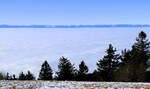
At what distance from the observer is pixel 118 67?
246ft

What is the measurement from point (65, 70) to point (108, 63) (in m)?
10.5

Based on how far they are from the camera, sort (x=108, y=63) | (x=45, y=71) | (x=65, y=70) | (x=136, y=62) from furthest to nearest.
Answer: (x=45, y=71)
(x=65, y=70)
(x=108, y=63)
(x=136, y=62)

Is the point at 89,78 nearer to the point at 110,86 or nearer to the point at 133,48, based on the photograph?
the point at 133,48

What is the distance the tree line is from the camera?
6656cm

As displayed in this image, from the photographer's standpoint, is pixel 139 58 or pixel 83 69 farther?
pixel 83 69

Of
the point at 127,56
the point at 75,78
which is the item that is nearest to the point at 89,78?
the point at 75,78

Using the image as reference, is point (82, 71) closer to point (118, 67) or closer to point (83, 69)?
point (83, 69)

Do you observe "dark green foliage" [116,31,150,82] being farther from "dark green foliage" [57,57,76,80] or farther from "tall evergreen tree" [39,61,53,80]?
"tall evergreen tree" [39,61,53,80]

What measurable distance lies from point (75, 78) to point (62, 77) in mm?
3585

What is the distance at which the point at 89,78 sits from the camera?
267ft

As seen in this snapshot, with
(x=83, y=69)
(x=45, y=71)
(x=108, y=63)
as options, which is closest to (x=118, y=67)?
(x=108, y=63)

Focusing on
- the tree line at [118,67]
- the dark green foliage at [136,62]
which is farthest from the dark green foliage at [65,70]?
the dark green foliage at [136,62]

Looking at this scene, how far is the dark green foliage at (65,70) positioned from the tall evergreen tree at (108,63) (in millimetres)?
7557

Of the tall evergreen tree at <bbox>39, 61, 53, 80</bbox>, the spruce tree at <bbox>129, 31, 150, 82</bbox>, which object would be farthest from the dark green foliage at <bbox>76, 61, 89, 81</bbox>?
the spruce tree at <bbox>129, 31, 150, 82</bbox>
